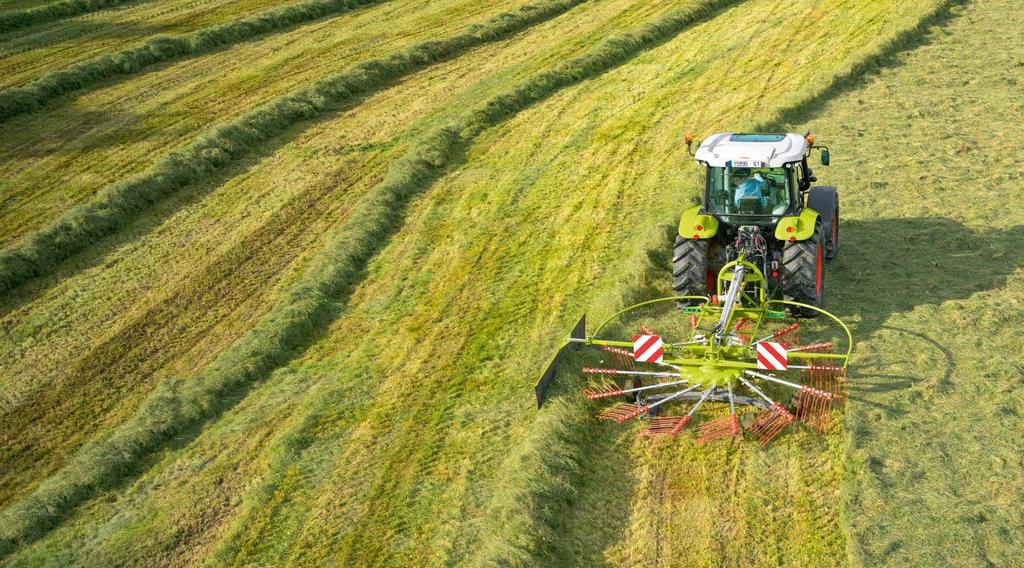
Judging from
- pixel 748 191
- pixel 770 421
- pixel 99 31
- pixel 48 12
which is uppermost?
pixel 48 12

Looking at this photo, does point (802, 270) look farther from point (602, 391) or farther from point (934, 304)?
point (602, 391)

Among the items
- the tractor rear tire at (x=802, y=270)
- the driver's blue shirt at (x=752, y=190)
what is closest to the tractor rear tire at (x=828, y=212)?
the driver's blue shirt at (x=752, y=190)

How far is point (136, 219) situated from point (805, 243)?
32.2 feet

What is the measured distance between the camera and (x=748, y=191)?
10.9 metres

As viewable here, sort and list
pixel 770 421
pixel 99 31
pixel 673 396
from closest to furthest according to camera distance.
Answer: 1. pixel 770 421
2. pixel 673 396
3. pixel 99 31

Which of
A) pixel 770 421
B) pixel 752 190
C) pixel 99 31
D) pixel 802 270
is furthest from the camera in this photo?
pixel 99 31

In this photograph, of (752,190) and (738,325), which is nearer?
(738,325)

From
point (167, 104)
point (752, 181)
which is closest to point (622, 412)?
point (752, 181)

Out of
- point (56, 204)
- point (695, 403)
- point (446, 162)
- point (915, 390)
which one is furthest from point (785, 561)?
point (56, 204)

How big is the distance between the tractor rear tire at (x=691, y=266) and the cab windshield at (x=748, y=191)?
56 centimetres

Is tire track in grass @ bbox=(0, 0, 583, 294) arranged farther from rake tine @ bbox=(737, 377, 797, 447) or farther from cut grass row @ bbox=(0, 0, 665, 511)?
rake tine @ bbox=(737, 377, 797, 447)

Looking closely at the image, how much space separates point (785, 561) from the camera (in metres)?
7.44

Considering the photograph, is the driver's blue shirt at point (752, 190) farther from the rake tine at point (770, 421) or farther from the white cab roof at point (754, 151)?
the rake tine at point (770, 421)

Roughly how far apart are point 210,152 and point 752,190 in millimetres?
9539
